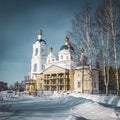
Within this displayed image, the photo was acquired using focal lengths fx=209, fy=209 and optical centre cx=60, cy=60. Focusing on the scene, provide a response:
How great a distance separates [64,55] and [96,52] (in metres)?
33.8

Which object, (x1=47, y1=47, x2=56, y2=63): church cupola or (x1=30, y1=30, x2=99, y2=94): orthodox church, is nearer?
(x1=30, y1=30, x2=99, y2=94): orthodox church

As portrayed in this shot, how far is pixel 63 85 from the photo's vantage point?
5141cm

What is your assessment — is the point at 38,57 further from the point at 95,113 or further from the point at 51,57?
the point at 95,113

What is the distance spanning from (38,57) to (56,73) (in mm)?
10175

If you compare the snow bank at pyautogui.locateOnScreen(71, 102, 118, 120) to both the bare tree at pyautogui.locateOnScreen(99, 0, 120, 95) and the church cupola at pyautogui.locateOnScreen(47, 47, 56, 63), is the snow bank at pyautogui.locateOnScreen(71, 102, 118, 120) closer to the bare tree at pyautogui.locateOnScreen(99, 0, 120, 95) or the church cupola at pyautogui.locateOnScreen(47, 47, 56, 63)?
the bare tree at pyautogui.locateOnScreen(99, 0, 120, 95)

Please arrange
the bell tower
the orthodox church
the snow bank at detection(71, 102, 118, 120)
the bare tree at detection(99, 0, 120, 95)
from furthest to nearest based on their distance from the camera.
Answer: the bell tower, the orthodox church, the bare tree at detection(99, 0, 120, 95), the snow bank at detection(71, 102, 118, 120)

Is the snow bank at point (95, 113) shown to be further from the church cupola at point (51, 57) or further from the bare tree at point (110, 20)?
the church cupola at point (51, 57)

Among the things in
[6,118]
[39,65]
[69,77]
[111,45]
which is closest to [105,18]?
[111,45]

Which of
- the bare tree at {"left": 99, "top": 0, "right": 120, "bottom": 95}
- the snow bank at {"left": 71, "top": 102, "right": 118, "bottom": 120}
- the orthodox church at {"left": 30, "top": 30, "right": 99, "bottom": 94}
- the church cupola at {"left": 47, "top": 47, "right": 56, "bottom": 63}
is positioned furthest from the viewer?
the church cupola at {"left": 47, "top": 47, "right": 56, "bottom": 63}

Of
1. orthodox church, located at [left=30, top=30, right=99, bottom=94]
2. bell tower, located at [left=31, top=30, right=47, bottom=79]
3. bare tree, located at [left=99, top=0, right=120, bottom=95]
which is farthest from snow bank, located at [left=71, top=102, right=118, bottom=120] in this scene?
bell tower, located at [left=31, top=30, right=47, bottom=79]

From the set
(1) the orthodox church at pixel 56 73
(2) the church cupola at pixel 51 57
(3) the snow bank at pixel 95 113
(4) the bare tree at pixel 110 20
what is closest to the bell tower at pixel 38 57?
(1) the orthodox church at pixel 56 73

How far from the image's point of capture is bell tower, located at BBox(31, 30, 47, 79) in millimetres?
60594

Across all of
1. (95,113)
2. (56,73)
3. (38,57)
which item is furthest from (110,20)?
(38,57)

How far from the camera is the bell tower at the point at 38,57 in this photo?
60594 mm
